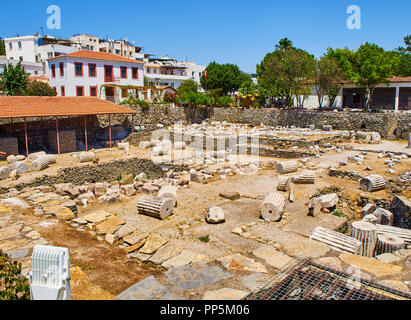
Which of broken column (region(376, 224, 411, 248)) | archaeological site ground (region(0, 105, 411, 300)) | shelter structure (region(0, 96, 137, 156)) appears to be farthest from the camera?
shelter structure (region(0, 96, 137, 156))

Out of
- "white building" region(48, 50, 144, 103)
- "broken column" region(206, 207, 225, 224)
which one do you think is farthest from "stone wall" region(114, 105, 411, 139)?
"broken column" region(206, 207, 225, 224)

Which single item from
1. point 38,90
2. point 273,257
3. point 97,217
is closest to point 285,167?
point 97,217

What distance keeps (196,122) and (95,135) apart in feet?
45.4

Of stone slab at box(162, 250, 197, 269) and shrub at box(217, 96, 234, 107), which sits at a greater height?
shrub at box(217, 96, 234, 107)

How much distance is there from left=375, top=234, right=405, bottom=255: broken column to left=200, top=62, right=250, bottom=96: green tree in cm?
4894

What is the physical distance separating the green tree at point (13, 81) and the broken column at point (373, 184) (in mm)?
31945

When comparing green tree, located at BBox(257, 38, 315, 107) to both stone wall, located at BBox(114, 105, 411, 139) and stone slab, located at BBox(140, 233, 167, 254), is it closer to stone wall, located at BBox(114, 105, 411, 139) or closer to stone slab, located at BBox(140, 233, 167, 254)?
stone wall, located at BBox(114, 105, 411, 139)

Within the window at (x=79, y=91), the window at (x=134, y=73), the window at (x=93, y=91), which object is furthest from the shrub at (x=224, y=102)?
the window at (x=79, y=91)

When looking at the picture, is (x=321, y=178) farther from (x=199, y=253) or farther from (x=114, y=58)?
(x=114, y=58)

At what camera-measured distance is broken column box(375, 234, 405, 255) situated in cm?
912

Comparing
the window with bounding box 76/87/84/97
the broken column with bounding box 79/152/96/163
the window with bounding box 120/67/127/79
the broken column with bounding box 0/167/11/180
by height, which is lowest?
the broken column with bounding box 0/167/11/180

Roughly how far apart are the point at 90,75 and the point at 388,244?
33.7 m

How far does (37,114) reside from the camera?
21.1 m

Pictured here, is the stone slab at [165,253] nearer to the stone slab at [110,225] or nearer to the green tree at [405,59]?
the stone slab at [110,225]
